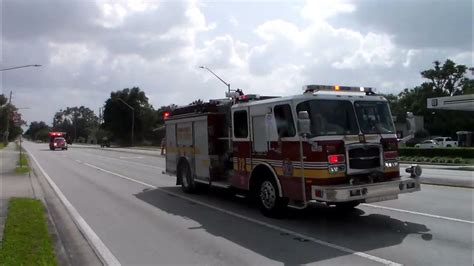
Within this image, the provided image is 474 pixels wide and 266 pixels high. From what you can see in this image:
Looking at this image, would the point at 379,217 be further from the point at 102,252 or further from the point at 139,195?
the point at 139,195

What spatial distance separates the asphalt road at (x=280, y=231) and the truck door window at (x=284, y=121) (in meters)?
1.74

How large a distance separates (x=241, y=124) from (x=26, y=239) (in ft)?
16.3

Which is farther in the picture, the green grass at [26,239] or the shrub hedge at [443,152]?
the shrub hedge at [443,152]

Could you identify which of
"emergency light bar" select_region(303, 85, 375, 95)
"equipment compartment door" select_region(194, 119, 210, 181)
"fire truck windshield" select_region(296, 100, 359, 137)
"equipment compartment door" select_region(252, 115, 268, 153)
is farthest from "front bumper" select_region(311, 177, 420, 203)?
"equipment compartment door" select_region(194, 119, 210, 181)

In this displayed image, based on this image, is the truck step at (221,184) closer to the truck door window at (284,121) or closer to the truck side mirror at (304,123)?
the truck door window at (284,121)

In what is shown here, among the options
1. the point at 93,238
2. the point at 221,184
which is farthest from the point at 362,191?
the point at 93,238

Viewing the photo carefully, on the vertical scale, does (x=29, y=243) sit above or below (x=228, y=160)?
below

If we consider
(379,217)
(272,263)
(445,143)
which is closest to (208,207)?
(379,217)

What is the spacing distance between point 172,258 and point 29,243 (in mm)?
2523

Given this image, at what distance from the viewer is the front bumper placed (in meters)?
8.61

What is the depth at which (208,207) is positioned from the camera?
39.7ft

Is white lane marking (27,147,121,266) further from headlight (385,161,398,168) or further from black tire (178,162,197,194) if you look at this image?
headlight (385,161,398,168)

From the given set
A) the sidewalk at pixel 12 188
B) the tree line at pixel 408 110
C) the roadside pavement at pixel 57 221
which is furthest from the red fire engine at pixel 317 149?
the tree line at pixel 408 110

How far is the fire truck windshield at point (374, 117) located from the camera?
958cm
